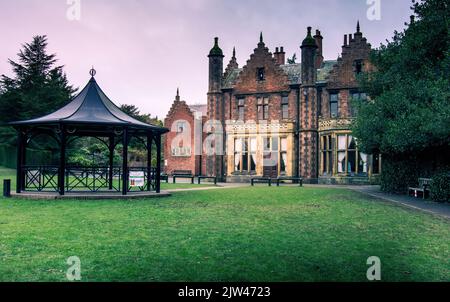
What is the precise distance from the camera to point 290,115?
3381 cm

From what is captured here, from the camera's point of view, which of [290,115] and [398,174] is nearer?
[398,174]

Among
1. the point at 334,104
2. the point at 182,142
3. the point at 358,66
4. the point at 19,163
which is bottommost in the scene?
the point at 19,163

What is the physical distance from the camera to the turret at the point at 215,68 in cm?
3544

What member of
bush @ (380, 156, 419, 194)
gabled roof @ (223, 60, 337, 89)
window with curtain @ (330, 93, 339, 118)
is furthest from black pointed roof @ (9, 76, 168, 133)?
gabled roof @ (223, 60, 337, 89)

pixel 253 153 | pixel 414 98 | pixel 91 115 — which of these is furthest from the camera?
pixel 253 153

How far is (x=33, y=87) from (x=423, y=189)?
4292cm

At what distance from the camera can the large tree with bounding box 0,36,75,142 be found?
43.3 metres

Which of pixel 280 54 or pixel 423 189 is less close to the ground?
pixel 280 54

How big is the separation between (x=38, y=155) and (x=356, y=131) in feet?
101

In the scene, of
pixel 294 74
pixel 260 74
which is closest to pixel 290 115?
pixel 294 74

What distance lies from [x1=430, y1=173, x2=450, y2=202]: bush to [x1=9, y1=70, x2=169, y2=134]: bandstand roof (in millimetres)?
12196

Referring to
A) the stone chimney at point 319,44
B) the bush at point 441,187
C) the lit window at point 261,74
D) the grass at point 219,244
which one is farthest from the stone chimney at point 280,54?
the grass at point 219,244

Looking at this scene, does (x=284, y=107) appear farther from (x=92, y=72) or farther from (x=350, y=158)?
(x=92, y=72)
